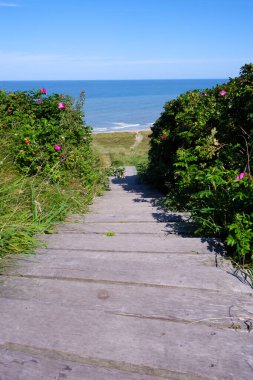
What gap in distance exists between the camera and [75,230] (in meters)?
3.42

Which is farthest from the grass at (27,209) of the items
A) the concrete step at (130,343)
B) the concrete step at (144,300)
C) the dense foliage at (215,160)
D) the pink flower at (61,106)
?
the pink flower at (61,106)

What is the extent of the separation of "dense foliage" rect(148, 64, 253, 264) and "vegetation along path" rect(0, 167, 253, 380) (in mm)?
315

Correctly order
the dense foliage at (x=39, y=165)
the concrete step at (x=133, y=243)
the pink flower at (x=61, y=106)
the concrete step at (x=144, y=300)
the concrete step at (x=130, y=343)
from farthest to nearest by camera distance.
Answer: the pink flower at (x=61, y=106)
the dense foliage at (x=39, y=165)
the concrete step at (x=133, y=243)
the concrete step at (x=144, y=300)
the concrete step at (x=130, y=343)

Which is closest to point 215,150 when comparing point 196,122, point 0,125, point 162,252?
point 196,122

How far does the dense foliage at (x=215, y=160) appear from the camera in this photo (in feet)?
9.07

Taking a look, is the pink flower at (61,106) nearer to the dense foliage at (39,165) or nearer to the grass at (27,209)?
the dense foliage at (39,165)

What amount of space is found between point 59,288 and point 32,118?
4544 mm

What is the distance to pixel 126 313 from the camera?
1845 millimetres

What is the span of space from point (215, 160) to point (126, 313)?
292 centimetres

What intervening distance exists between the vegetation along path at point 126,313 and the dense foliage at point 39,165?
0.50m

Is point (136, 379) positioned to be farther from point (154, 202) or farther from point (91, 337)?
point (154, 202)

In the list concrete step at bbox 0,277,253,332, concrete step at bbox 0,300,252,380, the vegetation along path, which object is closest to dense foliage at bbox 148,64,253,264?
the vegetation along path

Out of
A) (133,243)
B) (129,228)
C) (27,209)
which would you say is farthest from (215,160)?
(27,209)

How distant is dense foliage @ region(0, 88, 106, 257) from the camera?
10.6 feet
